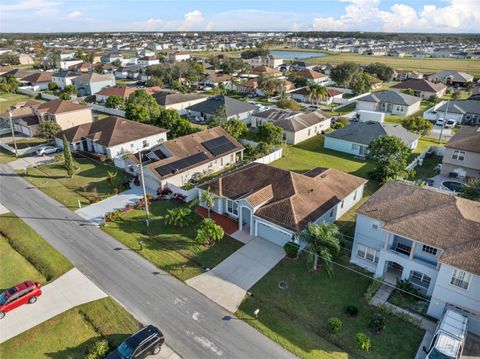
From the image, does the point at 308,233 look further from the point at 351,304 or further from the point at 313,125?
the point at 313,125

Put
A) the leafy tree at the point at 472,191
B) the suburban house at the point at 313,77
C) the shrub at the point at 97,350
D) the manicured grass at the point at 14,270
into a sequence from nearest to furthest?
the shrub at the point at 97,350 → the manicured grass at the point at 14,270 → the leafy tree at the point at 472,191 → the suburban house at the point at 313,77

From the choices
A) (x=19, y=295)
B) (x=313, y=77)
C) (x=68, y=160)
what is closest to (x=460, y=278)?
(x=19, y=295)

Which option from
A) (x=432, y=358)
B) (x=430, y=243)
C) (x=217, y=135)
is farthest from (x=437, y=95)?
(x=432, y=358)

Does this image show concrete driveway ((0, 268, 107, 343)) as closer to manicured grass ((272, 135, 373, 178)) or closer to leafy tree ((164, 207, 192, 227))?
leafy tree ((164, 207, 192, 227))

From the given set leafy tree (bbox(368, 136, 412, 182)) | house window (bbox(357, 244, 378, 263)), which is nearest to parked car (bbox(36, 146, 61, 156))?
leafy tree (bbox(368, 136, 412, 182))

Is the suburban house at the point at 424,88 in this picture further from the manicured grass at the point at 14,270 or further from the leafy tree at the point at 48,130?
the manicured grass at the point at 14,270

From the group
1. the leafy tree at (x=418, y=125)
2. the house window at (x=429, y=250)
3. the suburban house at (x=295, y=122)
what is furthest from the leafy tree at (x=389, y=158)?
the leafy tree at (x=418, y=125)
